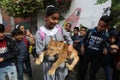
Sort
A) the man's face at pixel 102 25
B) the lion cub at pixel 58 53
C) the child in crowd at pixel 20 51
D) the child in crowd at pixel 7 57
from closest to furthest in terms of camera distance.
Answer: the lion cub at pixel 58 53, the child in crowd at pixel 7 57, the man's face at pixel 102 25, the child in crowd at pixel 20 51

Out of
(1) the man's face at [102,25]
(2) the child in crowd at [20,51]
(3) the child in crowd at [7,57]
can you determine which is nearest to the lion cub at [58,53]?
(3) the child in crowd at [7,57]

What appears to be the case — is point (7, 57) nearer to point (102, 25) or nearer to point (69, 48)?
point (69, 48)

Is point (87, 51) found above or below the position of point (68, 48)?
below

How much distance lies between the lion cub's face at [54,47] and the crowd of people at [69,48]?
2.5 inches

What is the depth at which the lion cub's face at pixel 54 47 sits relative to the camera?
13.2 feet

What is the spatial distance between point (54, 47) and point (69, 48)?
0.69 feet

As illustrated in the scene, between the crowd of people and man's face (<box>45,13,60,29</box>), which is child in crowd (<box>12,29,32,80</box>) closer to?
the crowd of people

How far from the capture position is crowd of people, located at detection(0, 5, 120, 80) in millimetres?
4086

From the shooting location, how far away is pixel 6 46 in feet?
16.6

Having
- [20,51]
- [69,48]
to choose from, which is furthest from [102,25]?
[20,51]

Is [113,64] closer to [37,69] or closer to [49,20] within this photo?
[49,20]

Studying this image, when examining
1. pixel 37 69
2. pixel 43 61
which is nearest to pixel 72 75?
pixel 37 69

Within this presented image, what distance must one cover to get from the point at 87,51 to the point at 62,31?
1.96 m

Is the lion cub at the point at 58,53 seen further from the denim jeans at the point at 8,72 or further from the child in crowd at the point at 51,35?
the denim jeans at the point at 8,72
